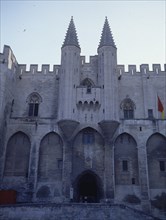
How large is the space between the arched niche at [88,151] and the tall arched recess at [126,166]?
1.54 m

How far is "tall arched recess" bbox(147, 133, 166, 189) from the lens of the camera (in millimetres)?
25750

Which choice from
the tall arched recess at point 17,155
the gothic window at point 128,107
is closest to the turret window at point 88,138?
the gothic window at point 128,107

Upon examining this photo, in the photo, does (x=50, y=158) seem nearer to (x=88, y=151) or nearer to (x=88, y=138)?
(x=88, y=151)

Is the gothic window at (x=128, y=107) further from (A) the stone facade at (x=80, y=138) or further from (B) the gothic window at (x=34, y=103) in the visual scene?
(B) the gothic window at (x=34, y=103)

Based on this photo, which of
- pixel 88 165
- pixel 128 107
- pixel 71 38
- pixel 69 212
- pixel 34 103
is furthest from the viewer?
pixel 71 38

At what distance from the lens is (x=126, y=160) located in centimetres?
2662

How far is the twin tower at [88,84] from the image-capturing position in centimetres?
2720

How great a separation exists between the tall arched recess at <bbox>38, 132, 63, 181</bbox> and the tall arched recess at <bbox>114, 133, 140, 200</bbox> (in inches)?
208

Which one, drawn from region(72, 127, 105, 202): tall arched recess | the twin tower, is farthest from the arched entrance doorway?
the twin tower

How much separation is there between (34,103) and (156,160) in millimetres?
13681

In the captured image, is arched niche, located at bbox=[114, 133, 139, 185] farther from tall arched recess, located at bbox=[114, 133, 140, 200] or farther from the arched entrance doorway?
the arched entrance doorway

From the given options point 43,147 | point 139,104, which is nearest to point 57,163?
point 43,147

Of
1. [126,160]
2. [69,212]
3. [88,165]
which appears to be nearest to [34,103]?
[88,165]

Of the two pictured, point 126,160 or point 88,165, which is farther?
point 126,160
